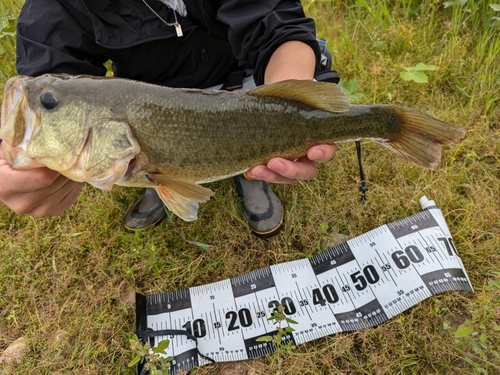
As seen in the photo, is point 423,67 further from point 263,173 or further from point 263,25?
point 263,173

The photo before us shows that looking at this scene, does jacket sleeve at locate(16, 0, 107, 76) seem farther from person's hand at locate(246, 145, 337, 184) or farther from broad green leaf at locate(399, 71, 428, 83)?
broad green leaf at locate(399, 71, 428, 83)

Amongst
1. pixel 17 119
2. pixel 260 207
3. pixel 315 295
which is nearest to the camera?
pixel 17 119

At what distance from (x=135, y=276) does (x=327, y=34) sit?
3013 millimetres

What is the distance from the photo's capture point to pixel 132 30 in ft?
8.09

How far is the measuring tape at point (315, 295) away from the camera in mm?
2391

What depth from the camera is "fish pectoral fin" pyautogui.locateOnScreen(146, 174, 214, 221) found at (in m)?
1.84

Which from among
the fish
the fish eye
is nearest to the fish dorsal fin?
the fish

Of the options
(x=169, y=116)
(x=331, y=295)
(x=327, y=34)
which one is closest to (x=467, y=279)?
(x=331, y=295)

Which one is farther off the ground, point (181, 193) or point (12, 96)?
point (12, 96)

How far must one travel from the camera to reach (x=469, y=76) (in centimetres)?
346

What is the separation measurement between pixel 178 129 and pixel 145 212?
1374 millimetres

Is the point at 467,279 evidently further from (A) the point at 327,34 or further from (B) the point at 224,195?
(A) the point at 327,34

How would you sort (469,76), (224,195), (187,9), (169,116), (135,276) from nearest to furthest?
(169,116)
(187,9)
(135,276)
(224,195)
(469,76)

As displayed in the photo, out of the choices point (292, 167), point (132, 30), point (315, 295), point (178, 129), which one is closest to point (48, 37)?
point (132, 30)
